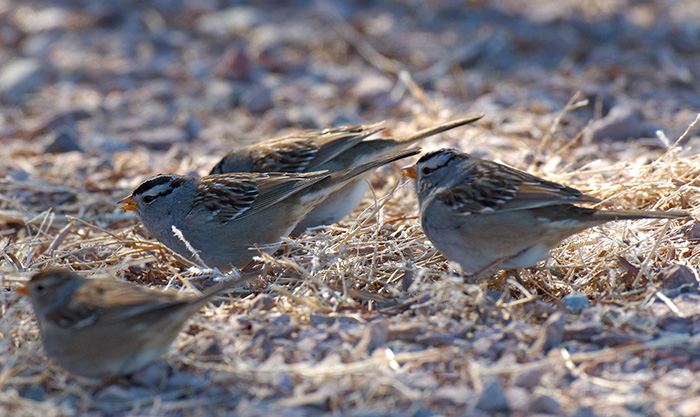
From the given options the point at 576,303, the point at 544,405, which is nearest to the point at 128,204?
the point at 576,303

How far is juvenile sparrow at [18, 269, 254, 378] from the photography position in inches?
145

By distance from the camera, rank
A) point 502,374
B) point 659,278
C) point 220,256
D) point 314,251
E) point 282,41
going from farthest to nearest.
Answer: point 282,41, point 220,256, point 314,251, point 659,278, point 502,374

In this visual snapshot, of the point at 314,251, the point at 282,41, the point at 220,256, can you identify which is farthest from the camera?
the point at 282,41

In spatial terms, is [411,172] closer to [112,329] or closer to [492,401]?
[492,401]

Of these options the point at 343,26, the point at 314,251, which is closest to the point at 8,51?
the point at 343,26

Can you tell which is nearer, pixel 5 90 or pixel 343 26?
pixel 5 90

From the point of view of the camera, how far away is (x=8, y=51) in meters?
10.4

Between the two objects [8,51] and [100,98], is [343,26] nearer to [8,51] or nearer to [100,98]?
[100,98]

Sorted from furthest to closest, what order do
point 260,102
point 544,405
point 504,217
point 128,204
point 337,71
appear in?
1. point 337,71
2. point 260,102
3. point 128,204
4. point 504,217
5. point 544,405

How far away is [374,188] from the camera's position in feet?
22.2

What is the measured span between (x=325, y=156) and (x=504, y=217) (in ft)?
6.52

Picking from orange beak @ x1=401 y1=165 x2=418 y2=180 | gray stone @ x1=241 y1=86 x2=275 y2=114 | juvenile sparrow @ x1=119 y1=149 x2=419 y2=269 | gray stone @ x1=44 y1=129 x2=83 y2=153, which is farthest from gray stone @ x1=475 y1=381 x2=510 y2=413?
gray stone @ x1=241 y1=86 x2=275 y2=114

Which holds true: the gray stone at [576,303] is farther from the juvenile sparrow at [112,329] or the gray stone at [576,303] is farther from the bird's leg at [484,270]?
the juvenile sparrow at [112,329]

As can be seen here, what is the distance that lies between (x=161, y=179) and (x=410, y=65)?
459cm
